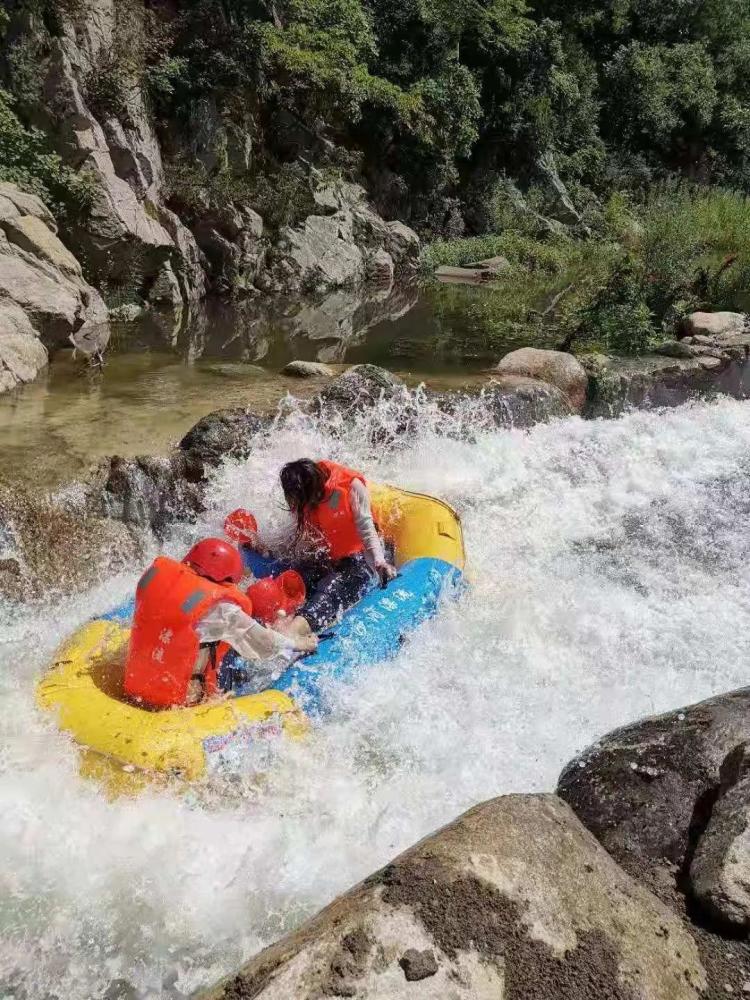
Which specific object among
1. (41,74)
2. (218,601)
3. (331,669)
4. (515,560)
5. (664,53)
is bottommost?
(515,560)

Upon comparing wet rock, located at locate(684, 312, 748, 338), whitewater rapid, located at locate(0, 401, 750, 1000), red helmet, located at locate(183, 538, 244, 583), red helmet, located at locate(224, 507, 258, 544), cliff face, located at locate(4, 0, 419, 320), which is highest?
cliff face, located at locate(4, 0, 419, 320)

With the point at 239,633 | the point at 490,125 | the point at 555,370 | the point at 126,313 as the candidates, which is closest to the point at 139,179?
the point at 126,313

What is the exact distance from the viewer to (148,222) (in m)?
12.3

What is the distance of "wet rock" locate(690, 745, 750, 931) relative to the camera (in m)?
1.74

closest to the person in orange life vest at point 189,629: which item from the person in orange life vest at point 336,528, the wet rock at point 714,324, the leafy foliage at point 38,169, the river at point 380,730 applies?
the river at point 380,730

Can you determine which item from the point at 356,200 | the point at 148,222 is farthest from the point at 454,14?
the point at 148,222

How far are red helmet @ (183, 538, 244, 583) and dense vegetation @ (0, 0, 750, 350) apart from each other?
28.2ft

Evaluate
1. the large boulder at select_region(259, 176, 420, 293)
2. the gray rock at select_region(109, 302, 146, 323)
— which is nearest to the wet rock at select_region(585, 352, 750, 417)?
the gray rock at select_region(109, 302, 146, 323)

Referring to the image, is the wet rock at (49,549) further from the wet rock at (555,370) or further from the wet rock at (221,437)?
the wet rock at (555,370)

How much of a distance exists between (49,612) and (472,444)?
161 inches

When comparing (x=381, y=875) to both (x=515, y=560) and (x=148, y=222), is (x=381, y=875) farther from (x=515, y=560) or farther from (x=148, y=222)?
(x=148, y=222)

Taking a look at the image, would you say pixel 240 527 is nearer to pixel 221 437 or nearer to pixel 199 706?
pixel 221 437

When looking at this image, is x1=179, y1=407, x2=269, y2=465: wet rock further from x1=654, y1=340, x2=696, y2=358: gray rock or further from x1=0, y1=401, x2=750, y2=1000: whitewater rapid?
x1=654, y1=340, x2=696, y2=358: gray rock

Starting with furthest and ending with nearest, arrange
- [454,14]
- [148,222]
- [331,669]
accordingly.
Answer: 1. [454,14]
2. [148,222]
3. [331,669]
